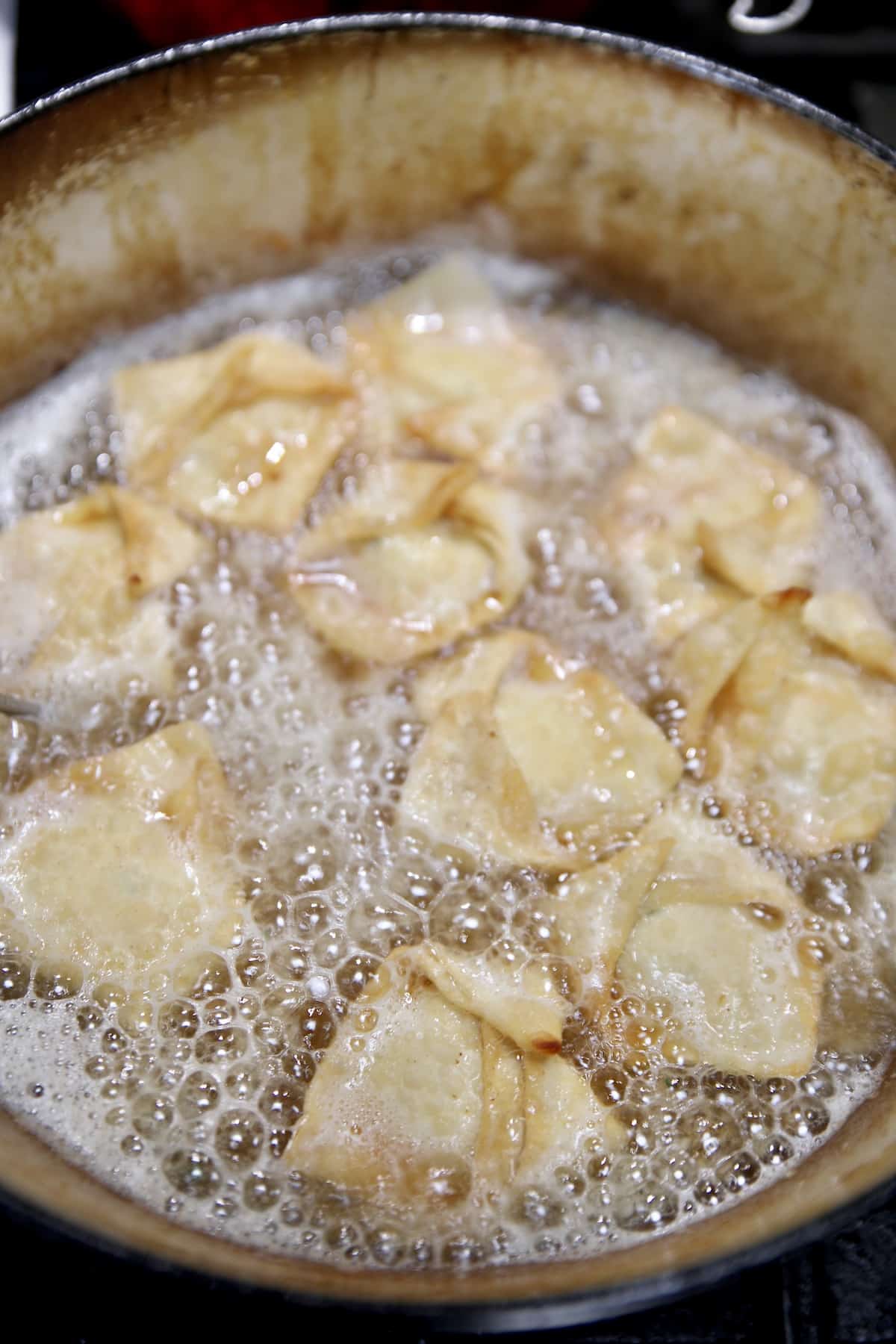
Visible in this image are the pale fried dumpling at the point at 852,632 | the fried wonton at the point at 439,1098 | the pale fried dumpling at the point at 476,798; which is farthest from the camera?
the pale fried dumpling at the point at 852,632

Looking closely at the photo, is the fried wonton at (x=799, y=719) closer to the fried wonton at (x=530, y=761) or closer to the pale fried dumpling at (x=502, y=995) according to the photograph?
the fried wonton at (x=530, y=761)

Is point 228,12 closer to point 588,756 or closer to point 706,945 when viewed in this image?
point 588,756

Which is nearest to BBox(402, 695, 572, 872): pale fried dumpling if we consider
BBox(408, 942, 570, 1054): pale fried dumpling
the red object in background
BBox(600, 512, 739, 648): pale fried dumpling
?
BBox(408, 942, 570, 1054): pale fried dumpling

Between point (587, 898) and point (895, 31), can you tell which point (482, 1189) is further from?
point (895, 31)

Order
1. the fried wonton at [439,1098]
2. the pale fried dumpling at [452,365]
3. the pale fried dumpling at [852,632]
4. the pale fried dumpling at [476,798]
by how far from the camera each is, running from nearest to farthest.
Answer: the fried wonton at [439,1098]
the pale fried dumpling at [476,798]
the pale fried dumpling at [852,632]
the pale fried dumpling at [452,365]

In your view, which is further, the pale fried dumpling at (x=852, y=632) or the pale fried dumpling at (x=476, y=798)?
the pale fried dumpling at (x=852, y=632)

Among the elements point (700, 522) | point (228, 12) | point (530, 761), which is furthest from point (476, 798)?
point (228, 12)

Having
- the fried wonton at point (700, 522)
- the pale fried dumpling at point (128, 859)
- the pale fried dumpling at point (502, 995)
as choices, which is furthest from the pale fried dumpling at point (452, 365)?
the pale fried dumpling at point (502, 995)

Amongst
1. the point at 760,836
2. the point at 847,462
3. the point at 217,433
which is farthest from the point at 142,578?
the point at 847,462
